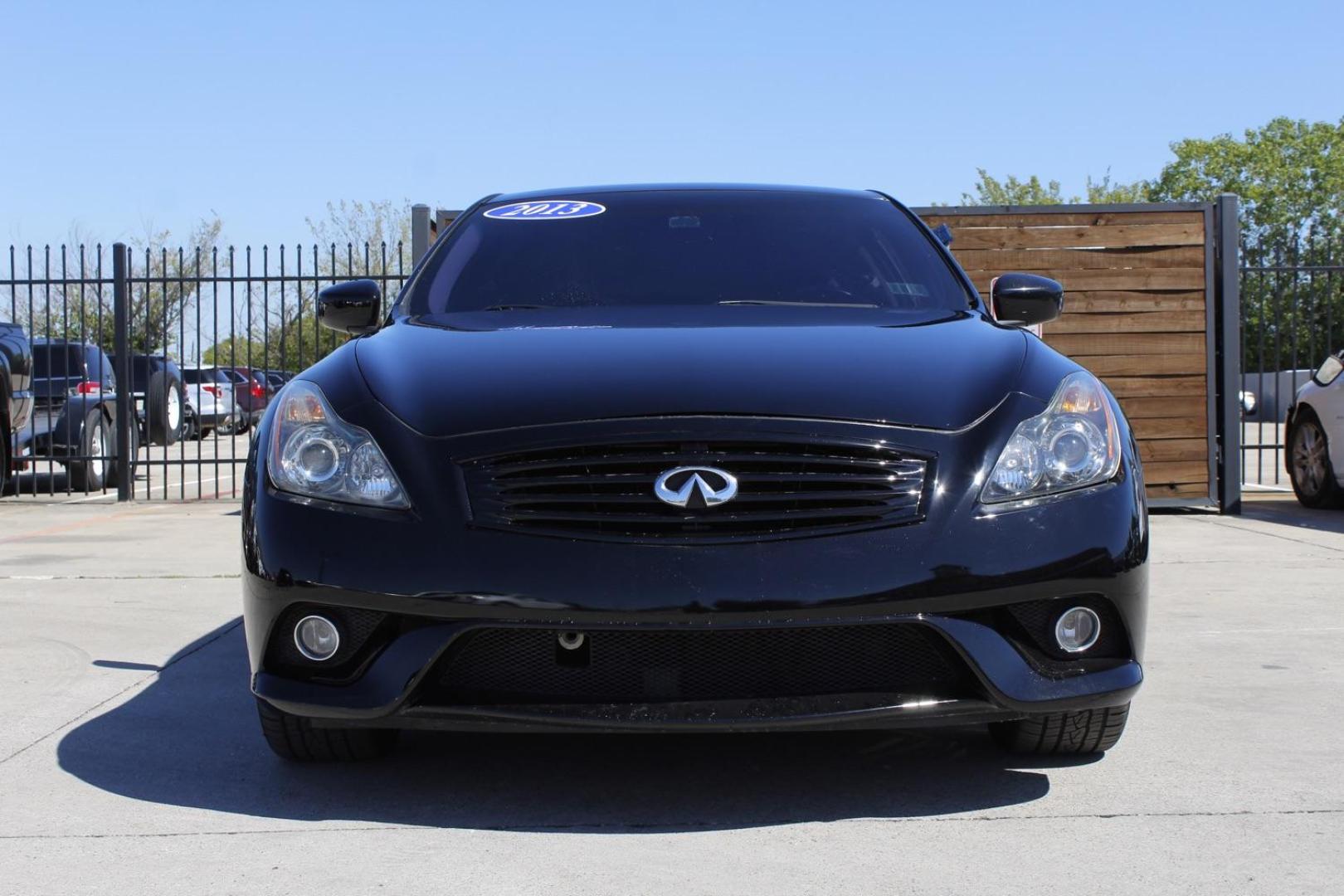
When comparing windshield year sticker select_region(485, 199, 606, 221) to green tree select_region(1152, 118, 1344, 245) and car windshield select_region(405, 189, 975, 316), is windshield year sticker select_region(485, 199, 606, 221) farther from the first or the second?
green tree select_region(1152, 118, 1344, 245)

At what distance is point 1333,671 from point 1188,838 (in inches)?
81.6

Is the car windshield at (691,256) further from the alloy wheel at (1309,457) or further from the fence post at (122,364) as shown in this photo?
the fence post at (122,364)

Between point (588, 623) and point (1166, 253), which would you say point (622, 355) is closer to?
point (588, 623)

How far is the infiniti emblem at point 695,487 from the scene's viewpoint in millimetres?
3070

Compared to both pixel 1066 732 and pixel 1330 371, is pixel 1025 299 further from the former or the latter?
pixel 1330 371

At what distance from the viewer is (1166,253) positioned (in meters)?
10.8

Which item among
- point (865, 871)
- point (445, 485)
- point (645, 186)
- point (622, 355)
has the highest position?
point (645, 186)

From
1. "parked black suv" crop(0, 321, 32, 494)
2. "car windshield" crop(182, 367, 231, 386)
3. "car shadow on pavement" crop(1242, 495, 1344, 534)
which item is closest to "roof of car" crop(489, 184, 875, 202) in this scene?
"car shadow on pavement" crop(1242, 495, 1344, 534)

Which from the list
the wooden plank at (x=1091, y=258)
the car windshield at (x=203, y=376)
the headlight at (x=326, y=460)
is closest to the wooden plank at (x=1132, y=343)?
the wooden plank at (x=1091, y=258)

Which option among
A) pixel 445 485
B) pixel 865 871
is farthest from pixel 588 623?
pixel 865 871

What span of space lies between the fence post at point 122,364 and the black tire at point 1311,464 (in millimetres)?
9121

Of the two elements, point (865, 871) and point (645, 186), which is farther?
point (645, 186)

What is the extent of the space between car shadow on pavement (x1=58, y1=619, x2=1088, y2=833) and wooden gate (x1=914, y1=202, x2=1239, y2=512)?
7.28 meters

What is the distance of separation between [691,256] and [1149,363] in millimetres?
7050
